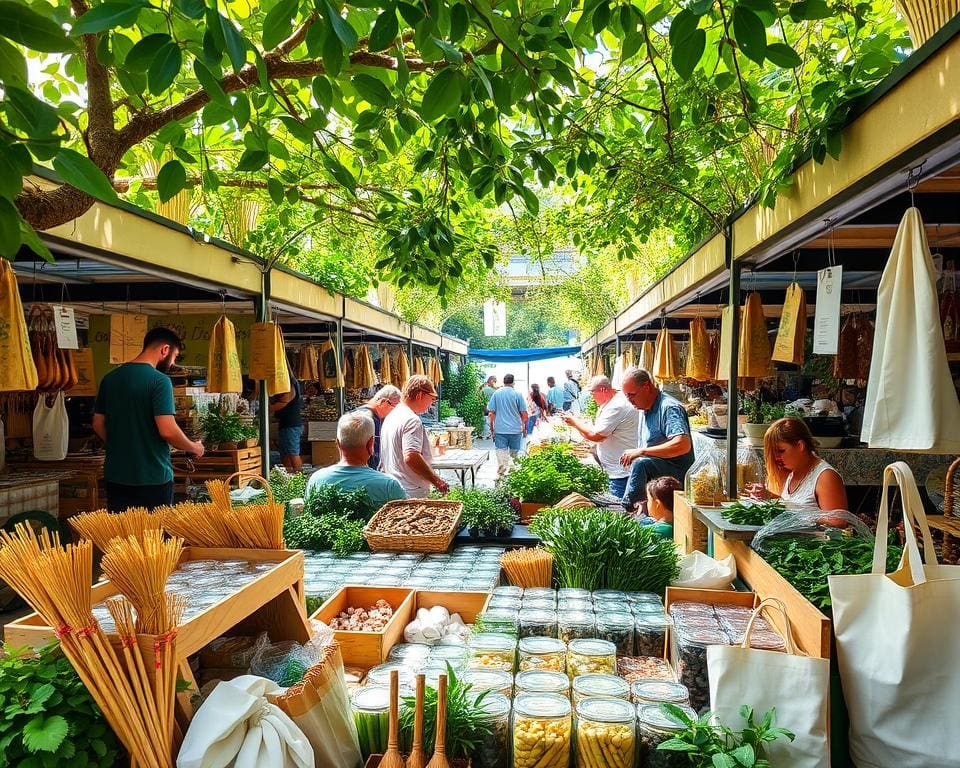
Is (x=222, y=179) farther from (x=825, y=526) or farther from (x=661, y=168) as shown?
(x=825, y=526)

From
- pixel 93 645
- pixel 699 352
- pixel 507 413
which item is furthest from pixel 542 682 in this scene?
pixel 507 413

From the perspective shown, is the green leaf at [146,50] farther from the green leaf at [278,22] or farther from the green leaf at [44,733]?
the green leaf at [44,733]

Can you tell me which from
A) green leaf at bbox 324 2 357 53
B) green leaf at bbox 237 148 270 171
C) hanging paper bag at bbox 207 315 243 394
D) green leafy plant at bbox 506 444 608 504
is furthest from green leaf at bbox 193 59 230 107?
green leafy plant at bbox 506 444 608 504

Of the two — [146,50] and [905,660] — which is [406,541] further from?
[146,50]

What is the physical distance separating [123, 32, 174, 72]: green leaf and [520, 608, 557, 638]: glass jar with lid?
219 cm

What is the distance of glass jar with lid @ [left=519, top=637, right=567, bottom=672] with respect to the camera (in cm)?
232

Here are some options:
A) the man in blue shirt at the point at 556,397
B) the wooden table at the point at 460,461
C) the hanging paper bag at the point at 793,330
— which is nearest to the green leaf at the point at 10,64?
the hanging paper bag at the point at 793,330

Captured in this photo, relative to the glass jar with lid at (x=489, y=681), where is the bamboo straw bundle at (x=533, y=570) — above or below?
above

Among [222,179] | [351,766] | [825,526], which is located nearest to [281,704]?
[351,766]

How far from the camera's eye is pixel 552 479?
5.08 metres

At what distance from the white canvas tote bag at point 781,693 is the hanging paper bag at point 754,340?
220cm

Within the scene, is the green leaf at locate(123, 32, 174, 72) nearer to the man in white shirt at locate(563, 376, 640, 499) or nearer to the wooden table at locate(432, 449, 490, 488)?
the man in white shirt at locate(563, 376, 640, 499)

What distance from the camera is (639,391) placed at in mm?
5734

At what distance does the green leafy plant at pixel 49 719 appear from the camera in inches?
54.8
